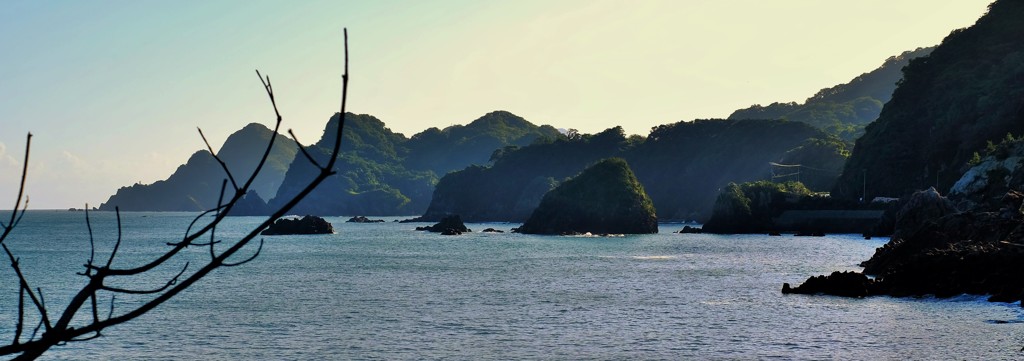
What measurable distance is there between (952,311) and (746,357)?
1619 centimetres

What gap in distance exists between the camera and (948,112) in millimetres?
149375

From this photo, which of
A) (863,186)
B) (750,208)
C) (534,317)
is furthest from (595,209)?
(534,317)

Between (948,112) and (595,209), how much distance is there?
60.6 metres

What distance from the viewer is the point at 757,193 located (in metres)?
171

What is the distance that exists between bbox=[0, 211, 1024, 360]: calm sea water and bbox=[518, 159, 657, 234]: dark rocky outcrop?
273ft

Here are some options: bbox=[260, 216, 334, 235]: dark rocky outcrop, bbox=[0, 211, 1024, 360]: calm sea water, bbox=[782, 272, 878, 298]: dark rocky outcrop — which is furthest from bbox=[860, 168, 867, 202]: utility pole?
bbox=[782, 272, 878, 298]: dark rocky outcrop

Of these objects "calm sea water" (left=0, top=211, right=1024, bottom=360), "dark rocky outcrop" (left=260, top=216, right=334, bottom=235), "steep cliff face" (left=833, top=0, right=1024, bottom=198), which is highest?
"steep cliff face" (left=833, top=0, right=1024, bottom=198)

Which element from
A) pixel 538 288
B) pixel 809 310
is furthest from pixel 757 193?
pixel 809 310

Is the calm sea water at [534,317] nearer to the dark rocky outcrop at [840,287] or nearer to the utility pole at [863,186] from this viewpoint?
the dark rocky outcrop at [840,287]

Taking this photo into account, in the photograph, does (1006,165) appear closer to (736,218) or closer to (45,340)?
(736,218)

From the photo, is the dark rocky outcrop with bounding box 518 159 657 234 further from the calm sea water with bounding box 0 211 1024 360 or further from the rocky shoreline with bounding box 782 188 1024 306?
the rocky shoreline with bounding box 782 188 1024 306

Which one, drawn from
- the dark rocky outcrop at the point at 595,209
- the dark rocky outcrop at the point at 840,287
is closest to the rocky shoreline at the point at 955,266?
the dark rocky outcrop at the point at 840,287

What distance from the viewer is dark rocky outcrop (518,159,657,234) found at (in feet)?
572

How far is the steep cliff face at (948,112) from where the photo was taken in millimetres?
138750
